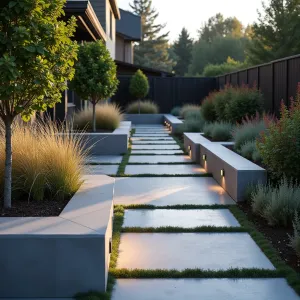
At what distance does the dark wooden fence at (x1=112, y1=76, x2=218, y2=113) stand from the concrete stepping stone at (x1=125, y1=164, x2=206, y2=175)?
18123mm

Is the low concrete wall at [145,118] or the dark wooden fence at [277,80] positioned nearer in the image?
the dark wooden fence at [277,80]

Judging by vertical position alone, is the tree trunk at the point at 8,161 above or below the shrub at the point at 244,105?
below

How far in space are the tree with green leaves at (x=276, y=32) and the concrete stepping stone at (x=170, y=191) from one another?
3409cm

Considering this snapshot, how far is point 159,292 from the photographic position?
3998 mm

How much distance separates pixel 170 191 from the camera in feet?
26.2

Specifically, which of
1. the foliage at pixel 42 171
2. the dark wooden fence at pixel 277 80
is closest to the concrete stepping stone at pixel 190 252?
the foliage at pixel 42 171

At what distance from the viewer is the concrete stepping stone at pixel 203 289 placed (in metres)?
3.90

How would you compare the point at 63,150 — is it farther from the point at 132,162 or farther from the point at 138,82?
the point at 138,82

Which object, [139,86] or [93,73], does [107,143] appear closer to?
[93,73]

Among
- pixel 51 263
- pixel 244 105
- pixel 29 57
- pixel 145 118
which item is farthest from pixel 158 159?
pixel 145 118

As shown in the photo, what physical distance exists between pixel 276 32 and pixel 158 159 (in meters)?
33.9

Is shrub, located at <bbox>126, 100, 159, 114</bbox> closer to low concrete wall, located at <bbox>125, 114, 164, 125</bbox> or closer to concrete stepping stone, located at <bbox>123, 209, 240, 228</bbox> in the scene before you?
low concrete wall, located at <bbox>125, 114, 164, 125</bbox>

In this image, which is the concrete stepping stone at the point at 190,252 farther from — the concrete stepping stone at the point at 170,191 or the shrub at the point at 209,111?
the shrub at the point at 209,111

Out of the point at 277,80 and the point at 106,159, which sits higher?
the point at 277,80
